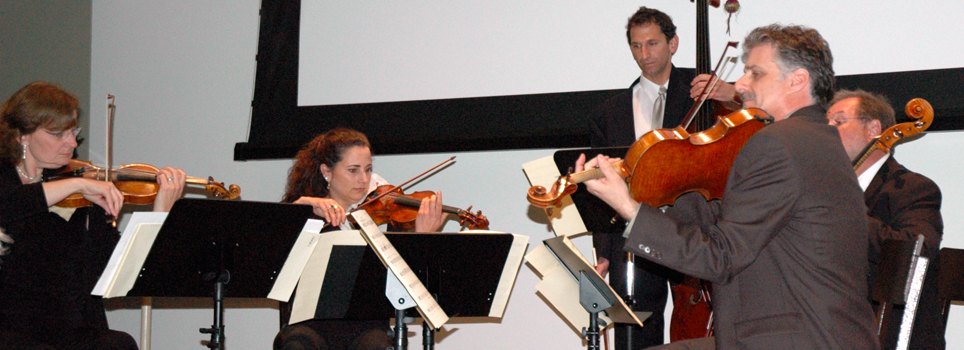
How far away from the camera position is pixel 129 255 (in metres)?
2.18

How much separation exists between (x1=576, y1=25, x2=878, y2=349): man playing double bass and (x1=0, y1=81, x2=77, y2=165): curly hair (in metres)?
1.92

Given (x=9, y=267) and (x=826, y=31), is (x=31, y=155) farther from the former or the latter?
(x=826, y=31)

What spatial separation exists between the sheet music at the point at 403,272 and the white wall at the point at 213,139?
1.35 meters

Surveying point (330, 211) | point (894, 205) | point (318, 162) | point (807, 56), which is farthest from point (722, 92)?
point (318, 162)

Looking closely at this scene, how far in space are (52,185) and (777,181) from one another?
82.9 inches

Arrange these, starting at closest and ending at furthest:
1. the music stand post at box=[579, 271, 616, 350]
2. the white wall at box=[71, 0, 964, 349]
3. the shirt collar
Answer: the music stand post at box=[579, 271, 616, 350], the shirt collar, the white wall at box=[71, 0, 964, 349]

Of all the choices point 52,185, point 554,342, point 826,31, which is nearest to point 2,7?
point 52,185

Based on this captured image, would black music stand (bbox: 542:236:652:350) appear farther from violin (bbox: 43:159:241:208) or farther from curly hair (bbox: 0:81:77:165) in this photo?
curly hair (bbox: 0:81:77:165)

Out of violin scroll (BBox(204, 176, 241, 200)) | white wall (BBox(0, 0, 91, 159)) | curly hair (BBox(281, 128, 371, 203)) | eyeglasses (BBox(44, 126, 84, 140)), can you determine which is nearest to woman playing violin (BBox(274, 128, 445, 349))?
curly hair (BBox(281, 128, 371, 203))

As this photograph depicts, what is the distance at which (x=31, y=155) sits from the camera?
263cm

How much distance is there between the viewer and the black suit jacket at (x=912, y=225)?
230 centimetres

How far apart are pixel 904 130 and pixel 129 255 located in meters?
2.30

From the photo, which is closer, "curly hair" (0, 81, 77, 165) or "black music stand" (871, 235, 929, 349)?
"black music stand" (871, 235, 929, 349)

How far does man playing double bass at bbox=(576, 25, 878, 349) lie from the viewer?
161cm
